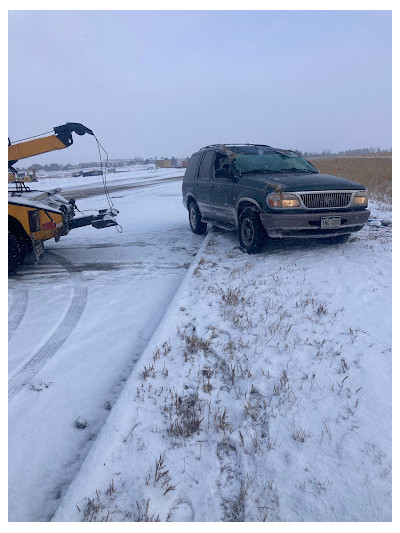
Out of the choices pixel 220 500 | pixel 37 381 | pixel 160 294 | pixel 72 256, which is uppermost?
pixel 72 256

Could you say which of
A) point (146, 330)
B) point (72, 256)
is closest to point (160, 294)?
point (146, 330)

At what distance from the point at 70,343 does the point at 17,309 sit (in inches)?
59.9

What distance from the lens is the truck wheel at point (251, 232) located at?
6.20 metres

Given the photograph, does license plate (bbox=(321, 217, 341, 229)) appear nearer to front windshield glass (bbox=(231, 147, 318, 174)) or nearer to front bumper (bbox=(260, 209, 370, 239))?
front bumper (bbox=(260, 209, 370, 239))

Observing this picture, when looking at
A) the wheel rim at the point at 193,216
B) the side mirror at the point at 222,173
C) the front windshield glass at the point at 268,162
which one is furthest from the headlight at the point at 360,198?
the wheel rim at the point at 193,216

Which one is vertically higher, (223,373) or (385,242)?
(385,242)

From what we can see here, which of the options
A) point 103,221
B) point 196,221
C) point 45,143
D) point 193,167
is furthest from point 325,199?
point 45,143

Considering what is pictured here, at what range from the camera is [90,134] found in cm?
709

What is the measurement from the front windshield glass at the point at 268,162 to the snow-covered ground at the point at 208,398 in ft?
7.63

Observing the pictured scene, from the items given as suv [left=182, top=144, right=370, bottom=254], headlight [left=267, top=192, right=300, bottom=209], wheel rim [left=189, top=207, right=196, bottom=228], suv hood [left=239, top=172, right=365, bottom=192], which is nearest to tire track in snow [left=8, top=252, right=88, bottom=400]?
suv [left=182, top=144, right=370, bottom=254]

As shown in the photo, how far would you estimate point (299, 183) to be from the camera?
19.4 feet

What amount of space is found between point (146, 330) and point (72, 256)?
161 inches

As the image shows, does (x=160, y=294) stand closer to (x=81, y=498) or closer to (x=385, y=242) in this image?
(x=81, y=498)
